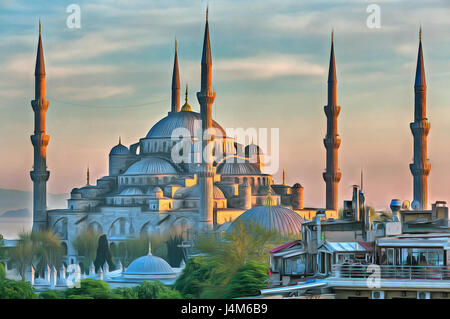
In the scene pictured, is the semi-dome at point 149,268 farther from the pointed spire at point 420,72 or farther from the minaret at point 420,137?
the pointed spire at point 420,72

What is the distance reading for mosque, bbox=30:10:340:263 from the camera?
42844 millimetres

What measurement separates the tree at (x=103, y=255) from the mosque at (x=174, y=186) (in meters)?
2.77

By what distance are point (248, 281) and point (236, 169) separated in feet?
82.3

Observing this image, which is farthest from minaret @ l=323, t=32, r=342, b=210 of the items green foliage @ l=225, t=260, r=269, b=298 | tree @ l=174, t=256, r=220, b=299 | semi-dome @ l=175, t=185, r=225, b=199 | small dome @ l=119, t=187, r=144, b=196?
green foliage @ l=225, t=260, r=269, b=298

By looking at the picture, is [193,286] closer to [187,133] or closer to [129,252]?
[129,252]

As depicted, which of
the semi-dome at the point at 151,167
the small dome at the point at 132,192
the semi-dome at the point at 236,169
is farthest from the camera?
the semi-dome at the point at 151,167

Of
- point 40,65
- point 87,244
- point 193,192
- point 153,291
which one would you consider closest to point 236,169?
point 193,192

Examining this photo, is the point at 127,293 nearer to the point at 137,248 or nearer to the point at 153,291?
the point at 153,291

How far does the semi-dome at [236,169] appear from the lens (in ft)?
157

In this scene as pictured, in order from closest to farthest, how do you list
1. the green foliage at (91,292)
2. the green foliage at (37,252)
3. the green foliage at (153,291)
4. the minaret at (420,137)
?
the green foliage at (91,292) → the green foliage at (153,291) → the minaret at (420,137) → the green foliage at (37,252)

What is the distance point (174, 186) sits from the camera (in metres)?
46.6

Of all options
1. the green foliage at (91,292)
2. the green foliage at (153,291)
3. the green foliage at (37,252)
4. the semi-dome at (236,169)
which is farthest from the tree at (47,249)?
the green foliage at (91,292)

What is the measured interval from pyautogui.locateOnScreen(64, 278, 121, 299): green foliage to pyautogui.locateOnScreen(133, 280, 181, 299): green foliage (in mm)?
948

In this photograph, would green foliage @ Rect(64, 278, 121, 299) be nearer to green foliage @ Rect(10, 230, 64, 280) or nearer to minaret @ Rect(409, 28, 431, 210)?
green foliage @ Rect(10, 230, 64, 280)
